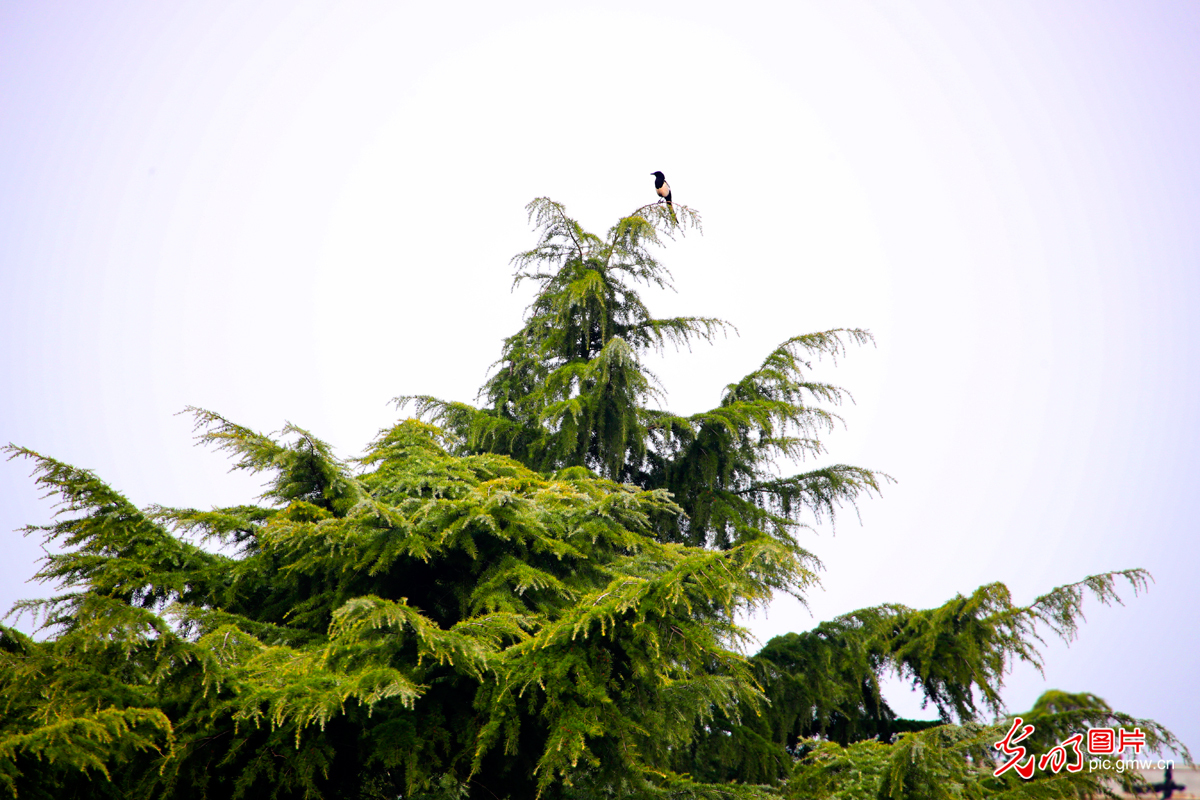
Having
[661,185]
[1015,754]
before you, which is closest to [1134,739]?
[1015,754]

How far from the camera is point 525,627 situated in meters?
5.80

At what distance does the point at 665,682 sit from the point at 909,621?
4263 millimetres

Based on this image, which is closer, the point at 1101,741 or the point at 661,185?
the point at 1101,741

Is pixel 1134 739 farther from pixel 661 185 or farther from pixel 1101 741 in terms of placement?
pixel 661 185

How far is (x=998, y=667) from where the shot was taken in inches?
318

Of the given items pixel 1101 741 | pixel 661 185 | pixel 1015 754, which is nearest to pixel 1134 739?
pixel 1101 741

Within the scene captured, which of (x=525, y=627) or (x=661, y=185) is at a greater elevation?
(x=661, y=185)

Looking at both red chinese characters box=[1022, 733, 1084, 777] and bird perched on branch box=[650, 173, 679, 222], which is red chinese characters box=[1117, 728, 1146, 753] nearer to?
red chinese characters box=[1022, 733, 1084, 777]

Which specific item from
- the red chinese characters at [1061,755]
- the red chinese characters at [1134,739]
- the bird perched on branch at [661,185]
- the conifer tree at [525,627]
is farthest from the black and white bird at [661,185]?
the red chinese characters at [1134,739]

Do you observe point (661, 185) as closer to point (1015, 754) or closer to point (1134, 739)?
point (1015, 754)

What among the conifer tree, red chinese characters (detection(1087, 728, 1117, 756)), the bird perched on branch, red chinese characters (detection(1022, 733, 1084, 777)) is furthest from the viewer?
the bird perched on branch

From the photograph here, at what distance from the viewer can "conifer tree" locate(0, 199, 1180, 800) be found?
4.49 metres

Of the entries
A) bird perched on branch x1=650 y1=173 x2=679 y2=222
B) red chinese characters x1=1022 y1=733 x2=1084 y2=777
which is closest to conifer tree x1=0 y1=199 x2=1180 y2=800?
red chinese characters x1=1022 y1=733 x2=1084 y2=777

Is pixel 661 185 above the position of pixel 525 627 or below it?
above
